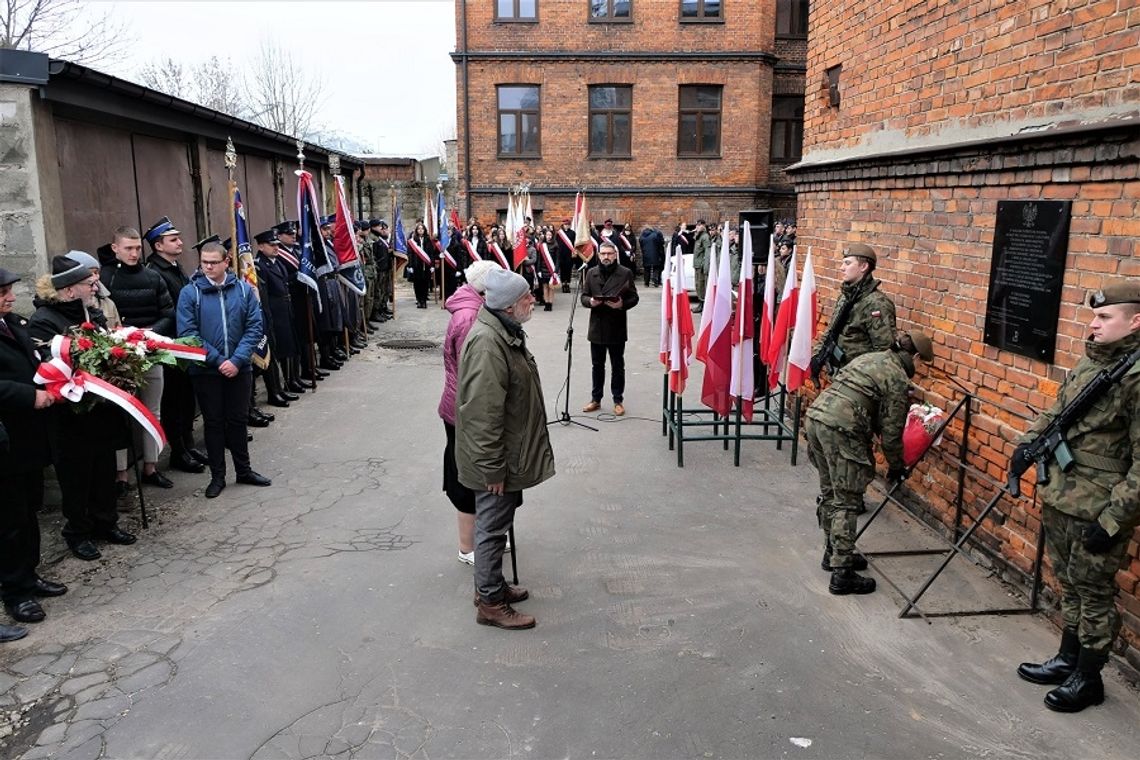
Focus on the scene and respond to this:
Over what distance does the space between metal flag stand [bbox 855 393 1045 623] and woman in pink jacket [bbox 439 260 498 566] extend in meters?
2.40

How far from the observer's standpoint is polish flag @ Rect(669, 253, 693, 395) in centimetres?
724

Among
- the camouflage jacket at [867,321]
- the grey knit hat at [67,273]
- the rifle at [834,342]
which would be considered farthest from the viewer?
the rifle at [834,342]

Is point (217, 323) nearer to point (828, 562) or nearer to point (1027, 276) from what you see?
point (828, 562)

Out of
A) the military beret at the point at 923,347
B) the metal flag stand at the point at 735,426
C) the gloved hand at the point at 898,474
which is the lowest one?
the metal flag stand at the point at 735,426

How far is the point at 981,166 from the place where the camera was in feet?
16.7

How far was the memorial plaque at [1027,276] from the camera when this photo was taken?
446 centimetres

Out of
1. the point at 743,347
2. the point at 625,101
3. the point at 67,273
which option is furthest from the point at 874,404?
the point at 625,101

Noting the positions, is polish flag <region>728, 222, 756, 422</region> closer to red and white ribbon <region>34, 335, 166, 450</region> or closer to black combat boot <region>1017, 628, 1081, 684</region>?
black combat boot <region>1017, 628, 1081, 684</region>

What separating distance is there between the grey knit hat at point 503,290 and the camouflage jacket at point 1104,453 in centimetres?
272

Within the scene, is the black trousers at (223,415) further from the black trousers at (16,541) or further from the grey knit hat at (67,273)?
the black trousers at (16,541)

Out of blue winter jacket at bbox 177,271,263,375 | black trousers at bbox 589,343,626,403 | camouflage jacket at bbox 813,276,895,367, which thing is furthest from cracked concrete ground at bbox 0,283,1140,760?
black trousers at bbox 589,343,626,403

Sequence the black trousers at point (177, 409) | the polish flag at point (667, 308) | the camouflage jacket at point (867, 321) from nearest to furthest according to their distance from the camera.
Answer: the camouflage jacket at point (867, 321) < the black trousers at point (177, 409) < the polish flag at point (667, 308)

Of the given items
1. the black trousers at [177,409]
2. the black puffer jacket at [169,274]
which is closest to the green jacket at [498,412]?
the black trousers at [177,409]

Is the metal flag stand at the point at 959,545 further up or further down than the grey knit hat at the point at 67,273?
further down
